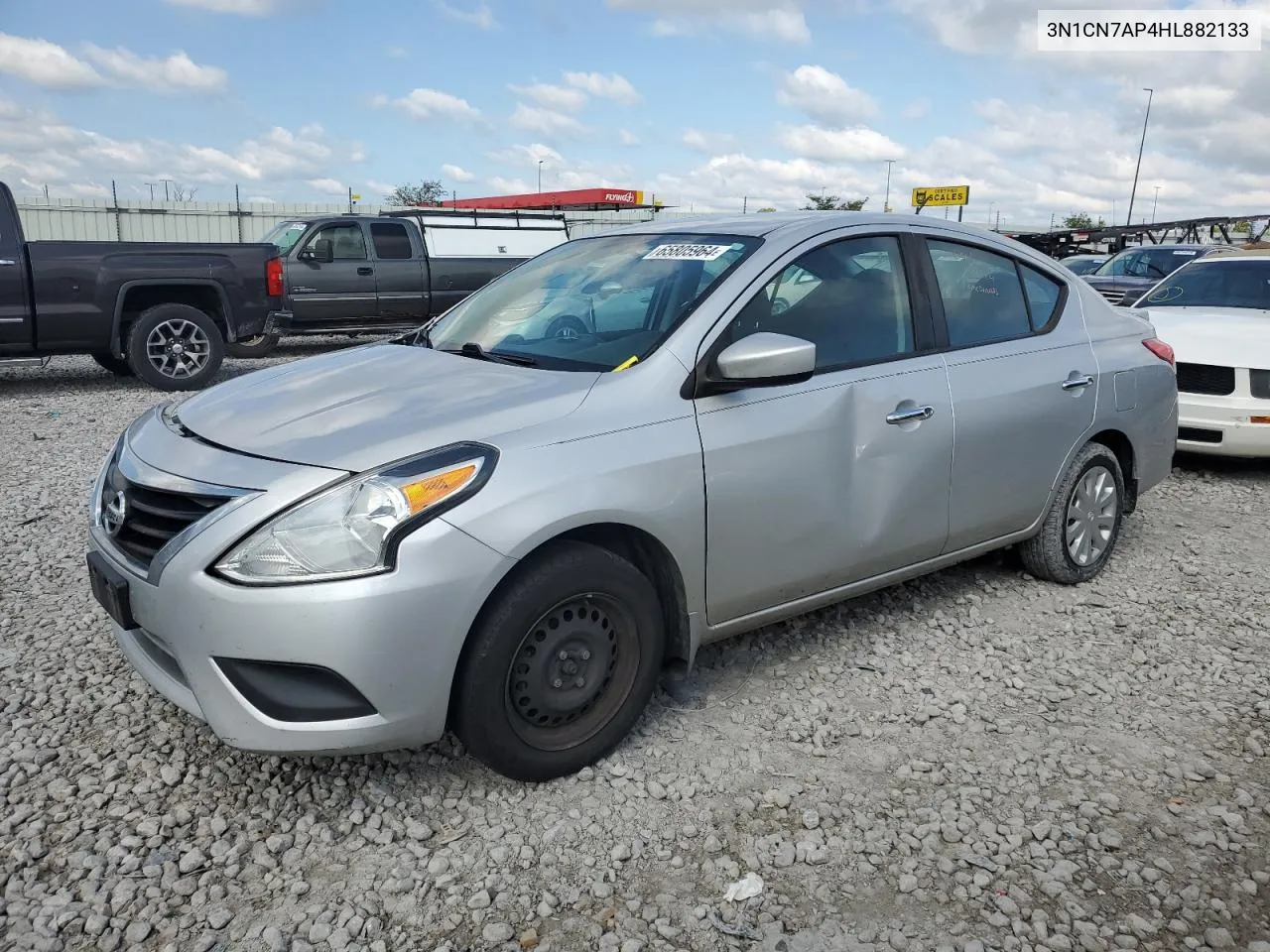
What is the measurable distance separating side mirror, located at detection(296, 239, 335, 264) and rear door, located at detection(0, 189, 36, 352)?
3.84 metres

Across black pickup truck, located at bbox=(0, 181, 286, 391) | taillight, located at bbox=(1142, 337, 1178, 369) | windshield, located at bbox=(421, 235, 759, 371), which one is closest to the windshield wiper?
windshield, located at bbox=(421, 235, 759, 371)

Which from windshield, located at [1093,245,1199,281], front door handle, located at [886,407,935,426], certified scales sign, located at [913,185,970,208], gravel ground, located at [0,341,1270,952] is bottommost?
gravel ground, located at [0,341,1270,952]

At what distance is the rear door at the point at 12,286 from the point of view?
9.05 metres

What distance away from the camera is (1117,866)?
106 inches

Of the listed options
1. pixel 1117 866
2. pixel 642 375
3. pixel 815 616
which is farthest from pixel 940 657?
pixel 642 375

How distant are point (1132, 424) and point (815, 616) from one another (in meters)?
1.79

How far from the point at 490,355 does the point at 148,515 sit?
4.10ft

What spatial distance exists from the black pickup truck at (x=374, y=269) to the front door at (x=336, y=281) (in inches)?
0.5

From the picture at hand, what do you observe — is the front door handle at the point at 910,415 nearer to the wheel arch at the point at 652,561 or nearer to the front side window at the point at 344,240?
the wheel arch at the point at 652,561

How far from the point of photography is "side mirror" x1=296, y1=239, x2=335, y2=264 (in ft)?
41.8

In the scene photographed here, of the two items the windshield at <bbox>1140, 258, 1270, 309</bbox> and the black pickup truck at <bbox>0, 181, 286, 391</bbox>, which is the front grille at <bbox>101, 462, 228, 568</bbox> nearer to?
the black pickup truck at <bbox>0, 181, 286, 391</bbox>

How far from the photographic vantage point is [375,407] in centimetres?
304

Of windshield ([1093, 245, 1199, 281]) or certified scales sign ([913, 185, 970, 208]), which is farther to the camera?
certified scales sign ([913, 185, 970, 208])

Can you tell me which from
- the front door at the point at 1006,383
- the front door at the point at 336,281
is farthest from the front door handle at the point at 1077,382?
the front door at the point at 336,281
